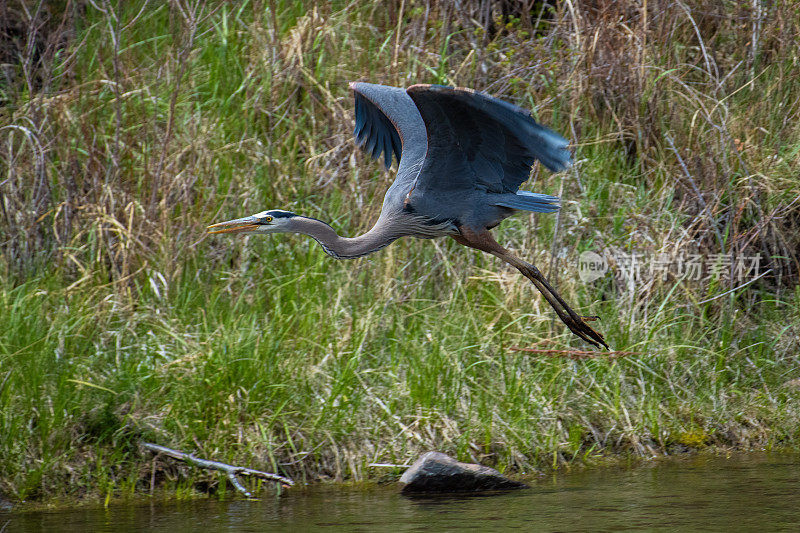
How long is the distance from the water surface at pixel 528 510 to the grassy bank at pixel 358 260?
15.1 inches

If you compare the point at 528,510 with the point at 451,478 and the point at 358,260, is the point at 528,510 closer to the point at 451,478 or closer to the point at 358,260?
the point at 451,478

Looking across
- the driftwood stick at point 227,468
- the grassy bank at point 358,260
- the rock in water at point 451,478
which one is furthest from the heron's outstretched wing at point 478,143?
the driftwood stick at point 227,468

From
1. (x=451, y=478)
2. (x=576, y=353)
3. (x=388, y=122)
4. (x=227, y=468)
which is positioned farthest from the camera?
Answer: (x=576, y=353)

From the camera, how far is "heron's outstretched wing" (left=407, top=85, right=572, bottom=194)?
4.34 m

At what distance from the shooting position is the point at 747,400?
240 inches

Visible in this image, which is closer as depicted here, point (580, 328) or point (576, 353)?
point (580, 328)

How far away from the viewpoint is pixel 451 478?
16.0ft

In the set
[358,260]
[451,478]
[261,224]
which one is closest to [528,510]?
[451,478]

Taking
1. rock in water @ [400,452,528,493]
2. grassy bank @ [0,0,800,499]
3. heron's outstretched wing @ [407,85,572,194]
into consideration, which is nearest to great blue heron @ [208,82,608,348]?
heron's outstretched wing @ [407,85,572,194]

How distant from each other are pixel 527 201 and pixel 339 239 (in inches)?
39.4

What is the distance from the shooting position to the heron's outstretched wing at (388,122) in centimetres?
512

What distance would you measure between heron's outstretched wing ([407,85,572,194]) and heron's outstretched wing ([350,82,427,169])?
0.25 m

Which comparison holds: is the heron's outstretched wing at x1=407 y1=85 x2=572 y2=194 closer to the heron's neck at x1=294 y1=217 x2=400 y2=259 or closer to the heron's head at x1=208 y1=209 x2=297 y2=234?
the heron's neck at x1=294 y1=217 x2=400 y2=259

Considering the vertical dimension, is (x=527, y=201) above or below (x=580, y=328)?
above
